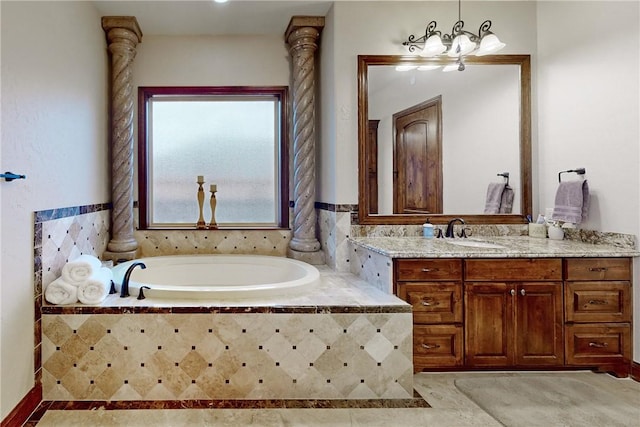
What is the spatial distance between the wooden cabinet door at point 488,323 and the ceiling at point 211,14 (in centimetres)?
232

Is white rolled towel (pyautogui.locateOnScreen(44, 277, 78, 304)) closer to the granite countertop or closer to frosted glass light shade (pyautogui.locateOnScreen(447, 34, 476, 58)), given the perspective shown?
the granite countertop

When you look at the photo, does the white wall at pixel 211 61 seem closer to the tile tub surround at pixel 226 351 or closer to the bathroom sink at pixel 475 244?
the tile tub surround at pixel 226 351

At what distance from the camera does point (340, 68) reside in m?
2.82

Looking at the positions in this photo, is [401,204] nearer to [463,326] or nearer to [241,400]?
[463,326]

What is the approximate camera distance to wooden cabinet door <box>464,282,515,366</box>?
2.25m

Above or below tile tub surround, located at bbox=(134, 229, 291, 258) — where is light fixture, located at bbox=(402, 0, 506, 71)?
above

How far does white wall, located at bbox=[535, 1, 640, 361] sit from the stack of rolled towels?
309 cm

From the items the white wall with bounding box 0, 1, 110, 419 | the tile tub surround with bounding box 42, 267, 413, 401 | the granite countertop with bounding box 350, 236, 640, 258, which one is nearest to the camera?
the white wall with bounding box 0, 1, 110, 419

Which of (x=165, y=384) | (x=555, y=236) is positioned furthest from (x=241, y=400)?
(x=555, y=236)

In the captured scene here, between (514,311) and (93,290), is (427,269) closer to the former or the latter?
(514,311)

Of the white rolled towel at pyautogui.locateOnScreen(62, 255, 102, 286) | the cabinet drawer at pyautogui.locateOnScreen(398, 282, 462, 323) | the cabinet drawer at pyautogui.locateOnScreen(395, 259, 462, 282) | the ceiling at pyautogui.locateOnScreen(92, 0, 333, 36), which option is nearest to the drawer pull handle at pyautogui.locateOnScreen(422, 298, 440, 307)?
the cabinet drawer at pyautogui.locateOnScreen(398, 282, 462, 323)

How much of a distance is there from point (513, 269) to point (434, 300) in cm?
51

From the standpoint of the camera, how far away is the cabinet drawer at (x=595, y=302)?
7.37 ft

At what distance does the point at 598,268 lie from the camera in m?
2.25
